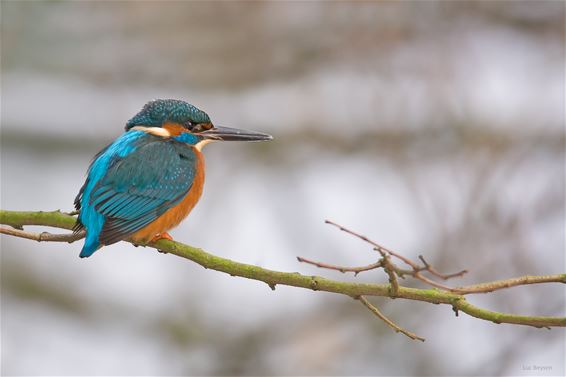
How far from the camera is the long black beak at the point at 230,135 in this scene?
4.30 meters

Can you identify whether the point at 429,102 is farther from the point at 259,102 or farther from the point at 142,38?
the point at 142,38

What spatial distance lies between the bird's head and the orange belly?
0.08 metres

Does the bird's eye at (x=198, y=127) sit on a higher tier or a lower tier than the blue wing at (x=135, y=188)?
higher

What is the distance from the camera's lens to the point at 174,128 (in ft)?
14.2

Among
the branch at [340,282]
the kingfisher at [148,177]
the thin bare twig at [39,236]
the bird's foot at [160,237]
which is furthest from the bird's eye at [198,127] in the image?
the thin bare twig at [39,236]

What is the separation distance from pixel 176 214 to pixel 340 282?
123 centimetres

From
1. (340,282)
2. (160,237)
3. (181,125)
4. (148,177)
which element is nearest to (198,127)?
(181,125)

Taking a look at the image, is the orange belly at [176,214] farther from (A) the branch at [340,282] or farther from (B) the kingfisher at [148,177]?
(A) the branch at [340,282]

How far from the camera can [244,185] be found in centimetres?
1022

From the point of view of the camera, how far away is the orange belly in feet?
12.9

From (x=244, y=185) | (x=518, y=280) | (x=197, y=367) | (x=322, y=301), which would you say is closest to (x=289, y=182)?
(x=244, y=185)

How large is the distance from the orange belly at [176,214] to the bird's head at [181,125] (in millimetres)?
85

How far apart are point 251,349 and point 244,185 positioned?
2654mm

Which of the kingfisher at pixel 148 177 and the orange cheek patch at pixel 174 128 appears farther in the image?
the orange cheek patch at pixel 174 128
